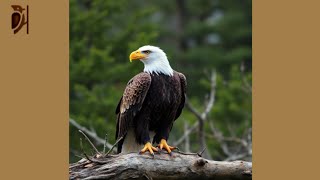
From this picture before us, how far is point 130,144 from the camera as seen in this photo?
962 cm

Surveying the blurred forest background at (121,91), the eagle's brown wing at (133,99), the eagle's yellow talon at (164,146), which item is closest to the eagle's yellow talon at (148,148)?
the eagle's yellow talon at (164,146)

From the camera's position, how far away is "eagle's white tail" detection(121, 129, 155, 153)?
31.3ft

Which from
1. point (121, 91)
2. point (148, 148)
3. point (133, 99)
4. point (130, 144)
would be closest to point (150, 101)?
point (133, 99)

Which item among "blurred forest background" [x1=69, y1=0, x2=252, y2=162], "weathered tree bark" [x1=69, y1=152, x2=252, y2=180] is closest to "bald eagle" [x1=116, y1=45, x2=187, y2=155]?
"weathered tree bark" [x1=69, y1=152, x2=252, y2=180]

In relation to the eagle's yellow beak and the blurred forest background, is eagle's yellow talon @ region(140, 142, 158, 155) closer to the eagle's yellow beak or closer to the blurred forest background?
the eagle's yellow beak

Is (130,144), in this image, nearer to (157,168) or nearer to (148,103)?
(148,103)

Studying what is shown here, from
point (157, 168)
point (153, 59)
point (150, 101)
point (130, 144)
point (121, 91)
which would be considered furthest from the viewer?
point (121, 91)

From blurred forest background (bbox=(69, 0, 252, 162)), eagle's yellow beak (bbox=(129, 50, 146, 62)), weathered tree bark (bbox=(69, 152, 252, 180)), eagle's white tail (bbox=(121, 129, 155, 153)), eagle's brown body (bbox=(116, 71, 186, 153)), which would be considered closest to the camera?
weathered tree bark (bbox=(69, 152, 252, 180))

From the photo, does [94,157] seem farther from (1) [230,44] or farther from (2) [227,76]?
(1) [230,44]

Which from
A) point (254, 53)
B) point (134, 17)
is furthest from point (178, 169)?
point (134, 17)

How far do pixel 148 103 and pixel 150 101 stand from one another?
31 mm

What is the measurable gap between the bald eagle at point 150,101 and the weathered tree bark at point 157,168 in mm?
215

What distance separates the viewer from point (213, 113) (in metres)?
18.1

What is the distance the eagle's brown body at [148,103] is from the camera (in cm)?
918
